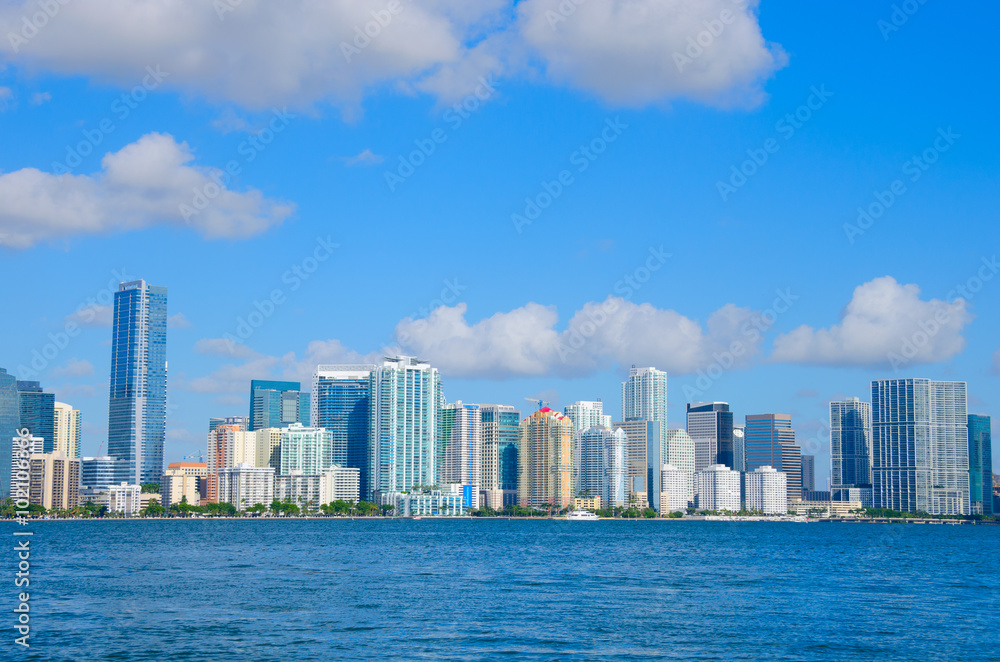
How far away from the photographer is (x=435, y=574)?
8500cm

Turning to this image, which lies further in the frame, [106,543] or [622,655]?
[106,543]

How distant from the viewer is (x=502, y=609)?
60.6m

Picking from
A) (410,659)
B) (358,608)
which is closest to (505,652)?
(410,659)

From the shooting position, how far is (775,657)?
46781mm

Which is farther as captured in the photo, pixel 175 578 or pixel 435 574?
pixel 435 574

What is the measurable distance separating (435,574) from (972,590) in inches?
1526

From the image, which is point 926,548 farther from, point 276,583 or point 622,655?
point 622,655

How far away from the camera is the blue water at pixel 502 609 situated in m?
47.8

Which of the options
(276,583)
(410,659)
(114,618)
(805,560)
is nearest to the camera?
(410,659)

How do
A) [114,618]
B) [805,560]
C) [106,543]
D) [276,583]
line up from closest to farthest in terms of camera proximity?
[114,618] → [276,583] → [805,560] → [106,543]

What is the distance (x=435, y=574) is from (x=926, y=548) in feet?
282

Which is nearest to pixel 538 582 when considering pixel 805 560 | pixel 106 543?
pixel 805 560

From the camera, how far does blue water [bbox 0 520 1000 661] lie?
157 feet

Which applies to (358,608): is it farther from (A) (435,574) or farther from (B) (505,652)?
(A) (435,574)
